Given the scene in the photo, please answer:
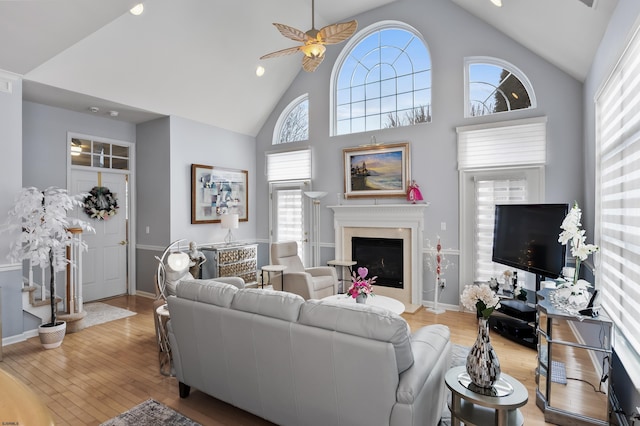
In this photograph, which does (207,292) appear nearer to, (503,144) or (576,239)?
(576,239)

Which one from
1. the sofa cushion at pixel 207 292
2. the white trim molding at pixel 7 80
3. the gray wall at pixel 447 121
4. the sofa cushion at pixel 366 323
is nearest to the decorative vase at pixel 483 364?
the sofa cushion at pixel 366 323

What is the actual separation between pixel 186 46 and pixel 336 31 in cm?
259

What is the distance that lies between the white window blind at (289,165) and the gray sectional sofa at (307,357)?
423 centimetres

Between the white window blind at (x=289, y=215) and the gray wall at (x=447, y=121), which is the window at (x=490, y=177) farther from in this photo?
the white window blind at (x=289, y=215)

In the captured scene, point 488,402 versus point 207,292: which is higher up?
point 207,292

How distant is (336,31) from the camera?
3.46 meters

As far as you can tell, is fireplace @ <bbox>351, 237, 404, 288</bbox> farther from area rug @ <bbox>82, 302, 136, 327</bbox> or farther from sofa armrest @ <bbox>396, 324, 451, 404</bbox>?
area rug @ <bbox>82, 302, 136, 327</bbox>

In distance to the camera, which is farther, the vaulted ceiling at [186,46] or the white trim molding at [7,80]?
the white trim molding at [7,80]

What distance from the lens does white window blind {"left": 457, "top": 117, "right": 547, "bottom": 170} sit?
14.6 ft

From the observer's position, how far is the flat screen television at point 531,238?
336 cm

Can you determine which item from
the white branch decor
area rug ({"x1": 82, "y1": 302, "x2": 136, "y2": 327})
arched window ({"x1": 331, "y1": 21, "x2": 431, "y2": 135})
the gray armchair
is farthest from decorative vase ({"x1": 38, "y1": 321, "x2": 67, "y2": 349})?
arched window ({"x1": 331, "y1": 21, "x2": 431, "y2": 135})

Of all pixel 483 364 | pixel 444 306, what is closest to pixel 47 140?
pixel 483 364

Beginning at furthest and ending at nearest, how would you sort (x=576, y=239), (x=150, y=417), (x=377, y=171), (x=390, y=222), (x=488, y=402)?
(x=377, y=171) < (x=390, y=222) < (x=576, y=239) < (x=150, y=417) < (x=488, y=402)

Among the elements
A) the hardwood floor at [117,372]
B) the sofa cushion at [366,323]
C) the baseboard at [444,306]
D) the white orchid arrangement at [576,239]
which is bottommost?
the hardwood floor at [117,372]
